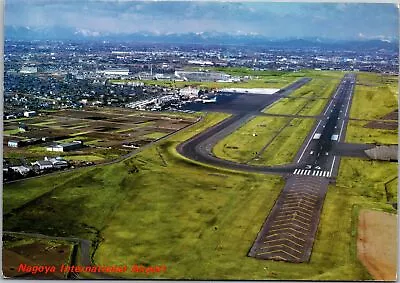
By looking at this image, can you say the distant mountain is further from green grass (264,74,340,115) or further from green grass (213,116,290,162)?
green grass (213,116,290,162)

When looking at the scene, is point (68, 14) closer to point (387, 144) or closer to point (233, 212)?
point (233, 212)

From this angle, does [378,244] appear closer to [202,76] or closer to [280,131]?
[280,131]

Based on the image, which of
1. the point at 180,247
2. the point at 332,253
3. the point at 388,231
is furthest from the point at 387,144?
the point at 180,247

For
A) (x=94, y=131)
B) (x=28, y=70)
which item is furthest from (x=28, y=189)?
(x=28, y=70)

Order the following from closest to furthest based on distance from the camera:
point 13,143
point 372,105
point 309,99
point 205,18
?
point 13,143, point 205,18, point 372,105, point 309,99

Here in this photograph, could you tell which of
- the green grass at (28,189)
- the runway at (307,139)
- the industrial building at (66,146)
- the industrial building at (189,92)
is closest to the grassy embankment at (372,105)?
the runway at (307,139)

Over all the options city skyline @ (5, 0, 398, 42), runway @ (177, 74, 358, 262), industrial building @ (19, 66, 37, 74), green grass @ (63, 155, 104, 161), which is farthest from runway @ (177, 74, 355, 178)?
industrial building @ (19, 66, 37, 74)

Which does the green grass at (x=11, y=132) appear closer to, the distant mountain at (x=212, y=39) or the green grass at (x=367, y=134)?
the distant mountain at (x=212, y=39)
